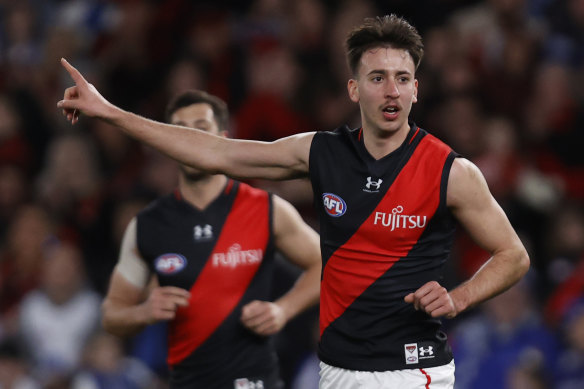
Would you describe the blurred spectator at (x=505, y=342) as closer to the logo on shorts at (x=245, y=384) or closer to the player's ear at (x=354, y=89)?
the logo on shorts at (x=245, y=384)

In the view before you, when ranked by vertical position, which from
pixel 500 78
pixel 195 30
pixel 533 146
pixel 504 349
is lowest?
pixel 504 349

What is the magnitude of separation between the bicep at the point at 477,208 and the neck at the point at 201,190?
5.46ft

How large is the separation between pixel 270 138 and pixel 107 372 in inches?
105

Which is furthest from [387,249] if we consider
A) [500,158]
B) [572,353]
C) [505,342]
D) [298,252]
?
[500,158]

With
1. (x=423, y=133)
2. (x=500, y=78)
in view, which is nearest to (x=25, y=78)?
(x=500, y=78)

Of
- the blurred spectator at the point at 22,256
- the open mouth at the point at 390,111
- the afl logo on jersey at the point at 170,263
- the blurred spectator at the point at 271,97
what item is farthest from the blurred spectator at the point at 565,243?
the blurred spectator at the point at 22,256

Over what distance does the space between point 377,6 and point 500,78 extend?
5.44ft

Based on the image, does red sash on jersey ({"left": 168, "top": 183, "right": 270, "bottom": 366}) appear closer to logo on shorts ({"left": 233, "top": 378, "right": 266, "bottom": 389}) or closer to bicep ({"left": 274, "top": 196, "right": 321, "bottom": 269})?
bicep ({"left": 274, "top": 196, "right": 321, "bottom": 269})

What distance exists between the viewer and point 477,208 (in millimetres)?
3975

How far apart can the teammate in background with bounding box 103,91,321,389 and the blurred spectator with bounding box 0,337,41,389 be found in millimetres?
3055

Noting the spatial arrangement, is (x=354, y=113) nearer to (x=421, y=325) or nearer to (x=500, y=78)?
(x=500, y=78)

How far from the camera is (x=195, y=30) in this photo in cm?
1034

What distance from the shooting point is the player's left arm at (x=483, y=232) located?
396cm

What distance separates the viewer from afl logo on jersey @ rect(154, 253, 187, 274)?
5102 mm
